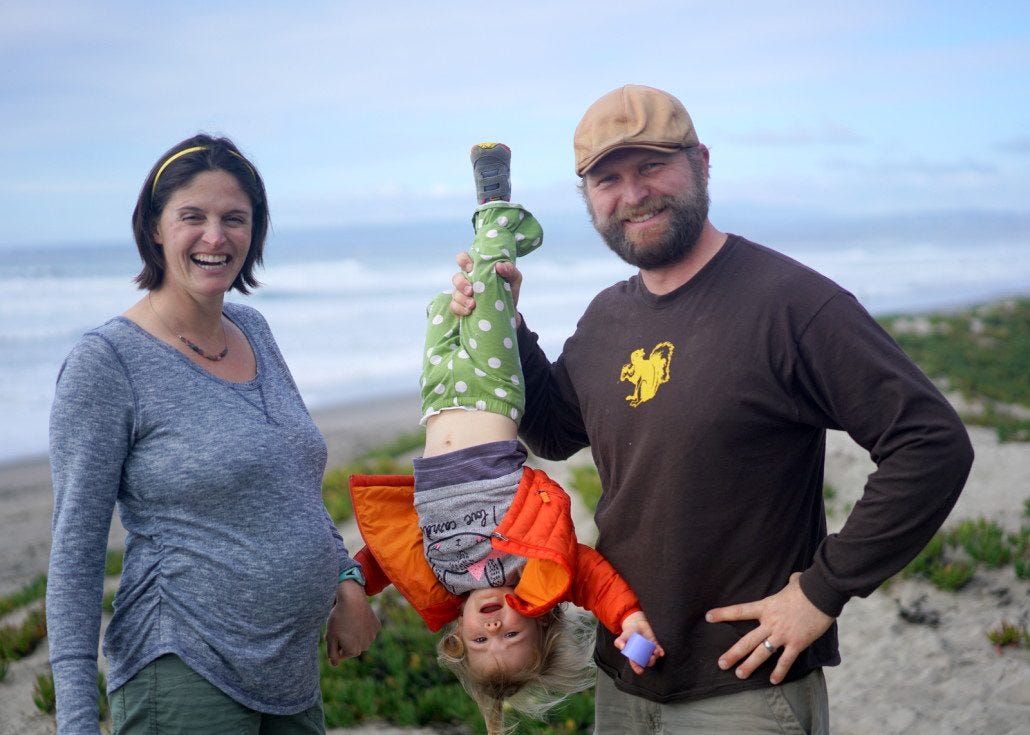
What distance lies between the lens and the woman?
266 centimetres

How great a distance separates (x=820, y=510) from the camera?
10.3 feet

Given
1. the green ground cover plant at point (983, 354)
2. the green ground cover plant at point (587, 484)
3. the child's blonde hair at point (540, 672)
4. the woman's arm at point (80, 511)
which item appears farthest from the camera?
the green ground cover plant at point (983, 354)

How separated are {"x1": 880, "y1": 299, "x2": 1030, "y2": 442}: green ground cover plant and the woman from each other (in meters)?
7.91

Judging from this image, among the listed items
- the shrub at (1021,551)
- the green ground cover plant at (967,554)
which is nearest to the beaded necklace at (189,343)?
the green ground cover plant at (967,554)

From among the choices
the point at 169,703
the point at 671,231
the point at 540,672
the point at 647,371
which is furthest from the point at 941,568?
the point at 169,703

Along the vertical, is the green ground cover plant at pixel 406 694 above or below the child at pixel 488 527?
below

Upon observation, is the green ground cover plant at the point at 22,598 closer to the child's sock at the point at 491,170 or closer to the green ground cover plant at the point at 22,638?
the green ground cover plant at the point at 22,638

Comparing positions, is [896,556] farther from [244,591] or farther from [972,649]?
[972,649]

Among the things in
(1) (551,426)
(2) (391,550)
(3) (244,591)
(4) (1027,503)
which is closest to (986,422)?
(4) (1027,503)

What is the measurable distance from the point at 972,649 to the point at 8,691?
232 inches

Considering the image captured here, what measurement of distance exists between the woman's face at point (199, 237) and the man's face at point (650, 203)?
1.26m

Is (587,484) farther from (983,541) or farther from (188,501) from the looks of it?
(188,501)

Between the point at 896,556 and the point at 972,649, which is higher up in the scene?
→ the point at 896,556

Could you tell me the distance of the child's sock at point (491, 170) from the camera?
12.6 feet
